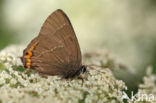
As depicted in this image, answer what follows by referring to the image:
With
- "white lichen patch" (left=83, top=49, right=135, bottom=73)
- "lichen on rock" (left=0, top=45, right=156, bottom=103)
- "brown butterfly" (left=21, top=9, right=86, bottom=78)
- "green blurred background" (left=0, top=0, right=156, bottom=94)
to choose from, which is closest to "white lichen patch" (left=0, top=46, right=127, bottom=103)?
"lichen on rock" (left=0, top=45, right=156, bottom=103)

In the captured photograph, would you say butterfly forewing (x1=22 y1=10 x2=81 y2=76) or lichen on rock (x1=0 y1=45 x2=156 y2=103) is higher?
butterfly forewing (x1=22 y1=10 x2=81 y2=76)

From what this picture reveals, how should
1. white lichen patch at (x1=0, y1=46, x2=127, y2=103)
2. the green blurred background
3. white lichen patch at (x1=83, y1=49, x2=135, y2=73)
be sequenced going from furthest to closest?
the green blurred background < white lichen patch at (x1=83, y1=49, x2=135, y2=73) < white lichen patch at (x1=0, y1=46, x2=127, y2=103)

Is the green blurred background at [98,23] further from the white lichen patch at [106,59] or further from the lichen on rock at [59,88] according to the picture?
the lichen on rock at [59,88]

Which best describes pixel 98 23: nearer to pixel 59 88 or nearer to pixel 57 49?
pixel 57 49

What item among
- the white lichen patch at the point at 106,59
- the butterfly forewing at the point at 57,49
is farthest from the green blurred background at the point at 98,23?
the butterfly forewing at the point at 57,49

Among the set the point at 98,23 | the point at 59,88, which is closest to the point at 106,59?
the point at 59,88

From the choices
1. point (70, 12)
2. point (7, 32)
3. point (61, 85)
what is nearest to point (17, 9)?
point (7, 32)

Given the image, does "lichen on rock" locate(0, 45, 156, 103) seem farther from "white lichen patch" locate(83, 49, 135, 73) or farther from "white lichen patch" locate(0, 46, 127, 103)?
"white lichen patch" locate(83, 49, 135, 73)

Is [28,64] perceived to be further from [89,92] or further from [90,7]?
[90,7]
